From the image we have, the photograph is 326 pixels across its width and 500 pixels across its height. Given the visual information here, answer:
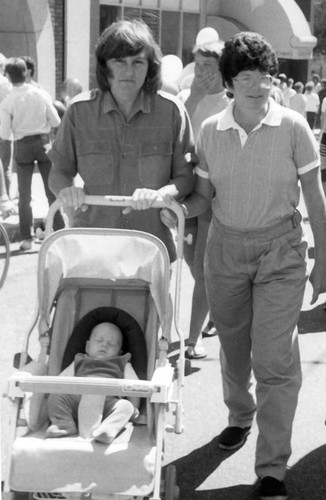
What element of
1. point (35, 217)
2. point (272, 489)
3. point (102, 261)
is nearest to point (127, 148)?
point (102, 261)

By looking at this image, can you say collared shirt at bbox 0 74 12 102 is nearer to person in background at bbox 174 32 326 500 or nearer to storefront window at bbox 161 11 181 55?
person in background at bbox 174 32 326 500

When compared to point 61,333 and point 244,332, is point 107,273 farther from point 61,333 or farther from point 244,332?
point 244,332

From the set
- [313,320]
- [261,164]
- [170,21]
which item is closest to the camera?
[261,164]

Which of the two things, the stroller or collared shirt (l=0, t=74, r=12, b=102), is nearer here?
the stroller

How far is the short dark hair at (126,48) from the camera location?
4246 mm

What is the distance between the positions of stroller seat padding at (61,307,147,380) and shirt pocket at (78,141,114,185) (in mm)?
622

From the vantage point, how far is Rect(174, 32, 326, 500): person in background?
4.13 m

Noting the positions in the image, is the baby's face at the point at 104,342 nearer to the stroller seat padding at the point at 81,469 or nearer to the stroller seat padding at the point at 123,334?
the stroller seat padding at the point at 123,334

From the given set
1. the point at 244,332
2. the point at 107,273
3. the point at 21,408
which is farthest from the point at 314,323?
the point at 21,408

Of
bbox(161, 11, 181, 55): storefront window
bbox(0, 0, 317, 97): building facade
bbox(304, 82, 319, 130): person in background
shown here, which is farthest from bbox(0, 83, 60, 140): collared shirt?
bbox(161, 11, 181, 55): storefront window

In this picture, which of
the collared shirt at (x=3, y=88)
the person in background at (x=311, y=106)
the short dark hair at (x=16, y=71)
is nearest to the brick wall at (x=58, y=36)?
the person in background at (x=311, y=106)

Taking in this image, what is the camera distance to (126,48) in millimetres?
4234

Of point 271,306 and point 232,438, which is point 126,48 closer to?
point 271,306

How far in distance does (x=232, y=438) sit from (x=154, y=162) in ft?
4.73
